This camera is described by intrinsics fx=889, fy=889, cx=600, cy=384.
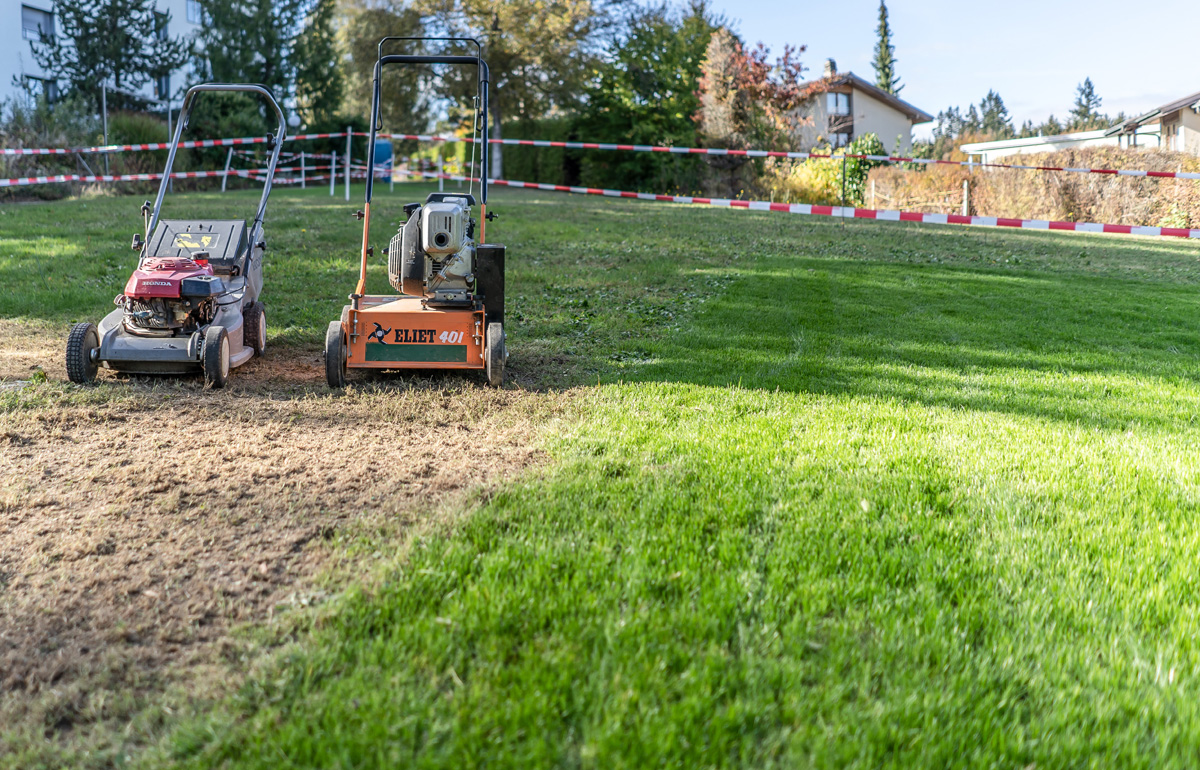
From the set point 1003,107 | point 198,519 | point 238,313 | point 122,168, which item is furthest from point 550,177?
point 1003,107

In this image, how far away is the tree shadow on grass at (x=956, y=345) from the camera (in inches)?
223

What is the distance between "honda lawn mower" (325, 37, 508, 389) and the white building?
96.5ft

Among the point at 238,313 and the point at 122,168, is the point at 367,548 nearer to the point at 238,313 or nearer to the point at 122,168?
the point at 238,313

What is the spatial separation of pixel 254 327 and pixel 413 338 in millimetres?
1562

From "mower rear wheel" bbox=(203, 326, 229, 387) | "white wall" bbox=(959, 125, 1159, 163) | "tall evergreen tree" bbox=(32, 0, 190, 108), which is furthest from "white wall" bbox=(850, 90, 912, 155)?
"mower rear wheel" bbox=(203, 326, 229, 387)

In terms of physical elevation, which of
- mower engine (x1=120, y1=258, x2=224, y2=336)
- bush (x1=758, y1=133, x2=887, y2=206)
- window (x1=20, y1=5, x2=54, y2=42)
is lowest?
mower engine (x1=120, y1=258, x2=224, y2=336)

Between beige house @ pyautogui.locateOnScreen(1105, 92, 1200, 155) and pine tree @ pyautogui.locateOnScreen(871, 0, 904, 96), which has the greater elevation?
pine tree @ pyautogui.locateOnScreen(871, 0, 904, 96)

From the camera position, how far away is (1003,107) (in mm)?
128000

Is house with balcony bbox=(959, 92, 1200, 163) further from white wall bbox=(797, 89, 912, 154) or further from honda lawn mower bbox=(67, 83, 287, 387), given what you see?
honda lawn mower bbox=(67, 83, 287, 387)

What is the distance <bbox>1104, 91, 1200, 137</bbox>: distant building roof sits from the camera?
3609cm

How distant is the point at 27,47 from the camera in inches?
1256

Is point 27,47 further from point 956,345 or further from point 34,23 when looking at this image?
point 956,345

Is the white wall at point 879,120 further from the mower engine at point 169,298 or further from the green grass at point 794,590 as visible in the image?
the mower engine at point 169,298

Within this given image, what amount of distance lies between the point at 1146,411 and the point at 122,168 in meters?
22.5
